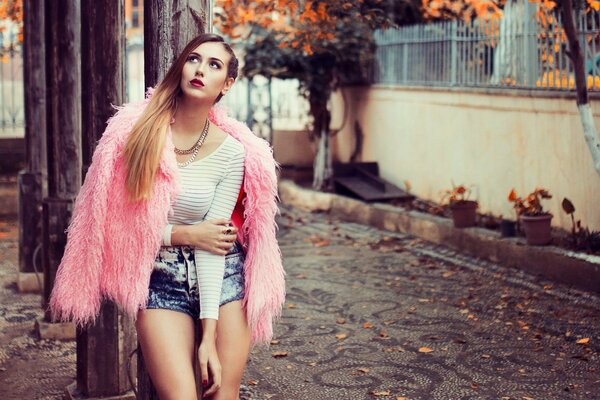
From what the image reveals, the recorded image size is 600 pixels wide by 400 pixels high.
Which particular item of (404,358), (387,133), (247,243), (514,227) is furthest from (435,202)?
(247,243)

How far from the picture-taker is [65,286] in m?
3.71

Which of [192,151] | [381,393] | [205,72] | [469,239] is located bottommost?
[381,393]

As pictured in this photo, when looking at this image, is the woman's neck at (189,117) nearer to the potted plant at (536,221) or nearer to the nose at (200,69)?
the nose at (200,69)

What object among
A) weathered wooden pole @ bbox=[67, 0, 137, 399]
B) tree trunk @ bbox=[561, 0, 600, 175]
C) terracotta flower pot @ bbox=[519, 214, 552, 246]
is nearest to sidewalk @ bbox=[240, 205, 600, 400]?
terracotta flower pot @ bbox=[519, 214, 552, 246]

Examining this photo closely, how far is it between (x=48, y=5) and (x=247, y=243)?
3710 mm

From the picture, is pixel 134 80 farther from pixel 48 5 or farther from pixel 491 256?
pixel 48 5

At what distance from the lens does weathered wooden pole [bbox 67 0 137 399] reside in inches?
207

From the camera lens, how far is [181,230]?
3521 millimetres

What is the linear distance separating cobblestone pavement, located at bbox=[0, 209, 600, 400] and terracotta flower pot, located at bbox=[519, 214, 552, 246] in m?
0.39

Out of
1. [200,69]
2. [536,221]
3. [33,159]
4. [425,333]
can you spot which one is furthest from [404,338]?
[33,159]

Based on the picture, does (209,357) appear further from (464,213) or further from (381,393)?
(464,213)

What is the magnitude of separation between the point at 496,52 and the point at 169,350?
27.7ft

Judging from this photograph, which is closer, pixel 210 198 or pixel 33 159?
pixel 210 198

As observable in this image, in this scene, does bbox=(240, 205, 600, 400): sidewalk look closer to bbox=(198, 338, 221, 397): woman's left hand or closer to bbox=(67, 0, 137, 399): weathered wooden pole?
bbox=(67, 0, 137, 399): weathered wooden pole
